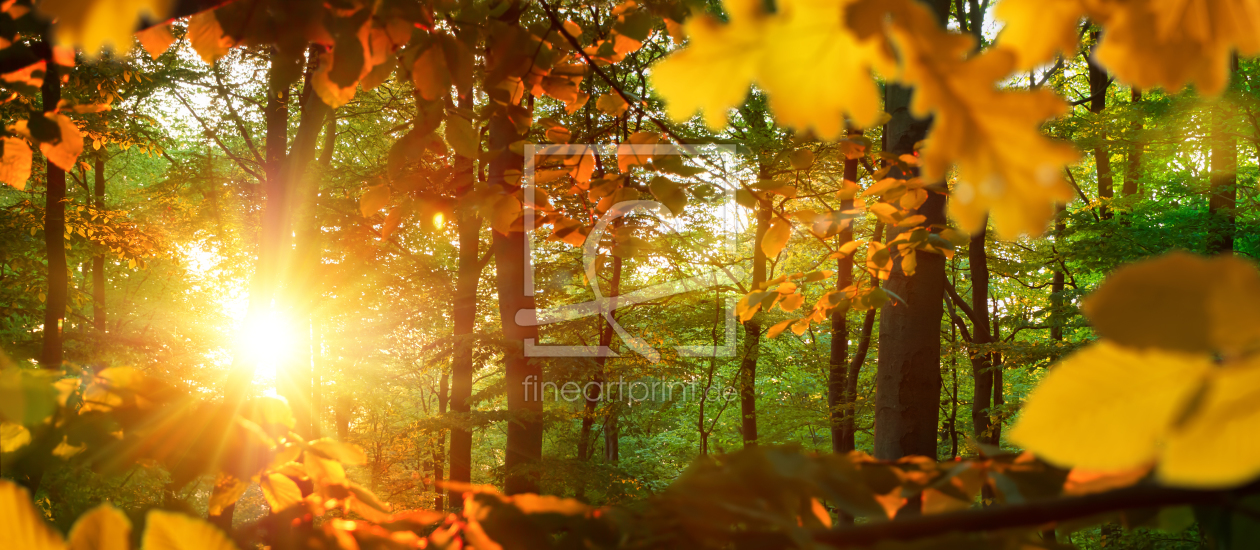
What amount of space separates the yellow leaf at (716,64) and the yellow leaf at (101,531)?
564 mm

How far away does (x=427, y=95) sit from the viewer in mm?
1227

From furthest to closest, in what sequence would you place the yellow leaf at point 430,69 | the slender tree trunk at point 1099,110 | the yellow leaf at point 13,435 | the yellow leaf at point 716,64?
the slender tree trunk at point 1099,110
the yellow leaf at point 430,69
the yellow leaf at point 13,435
the yellow leaf at point 716,64

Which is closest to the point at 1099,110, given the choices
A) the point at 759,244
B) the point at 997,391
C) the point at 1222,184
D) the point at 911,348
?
the point at 1222,184

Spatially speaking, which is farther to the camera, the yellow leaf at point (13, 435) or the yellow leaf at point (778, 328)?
the yellow leaf at point (778, 328)

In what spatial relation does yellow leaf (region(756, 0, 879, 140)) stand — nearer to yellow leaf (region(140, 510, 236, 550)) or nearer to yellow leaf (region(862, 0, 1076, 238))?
yellow leaf (region(862, 0, 1076, 238))

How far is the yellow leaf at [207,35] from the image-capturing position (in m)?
1.08

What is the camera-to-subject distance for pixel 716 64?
396 millimetres

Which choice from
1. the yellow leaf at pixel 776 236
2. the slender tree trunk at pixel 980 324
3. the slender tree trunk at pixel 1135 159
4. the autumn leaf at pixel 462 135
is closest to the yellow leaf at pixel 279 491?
the autumn leaf at pixel 462 135

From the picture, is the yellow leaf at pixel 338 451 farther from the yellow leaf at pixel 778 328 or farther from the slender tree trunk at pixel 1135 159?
the slender tree trunk at pixel 1135 159

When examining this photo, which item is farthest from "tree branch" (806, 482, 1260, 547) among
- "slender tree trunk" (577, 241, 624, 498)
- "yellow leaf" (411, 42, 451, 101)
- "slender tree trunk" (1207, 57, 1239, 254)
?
"slender tree trunk" (1207, 57, 1239, 254)

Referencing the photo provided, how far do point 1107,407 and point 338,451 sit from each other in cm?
86

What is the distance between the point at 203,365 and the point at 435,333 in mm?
4333

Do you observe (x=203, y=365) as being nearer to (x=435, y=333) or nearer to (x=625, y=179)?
(x=435, y=333)

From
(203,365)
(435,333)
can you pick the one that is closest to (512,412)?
(435,333)
